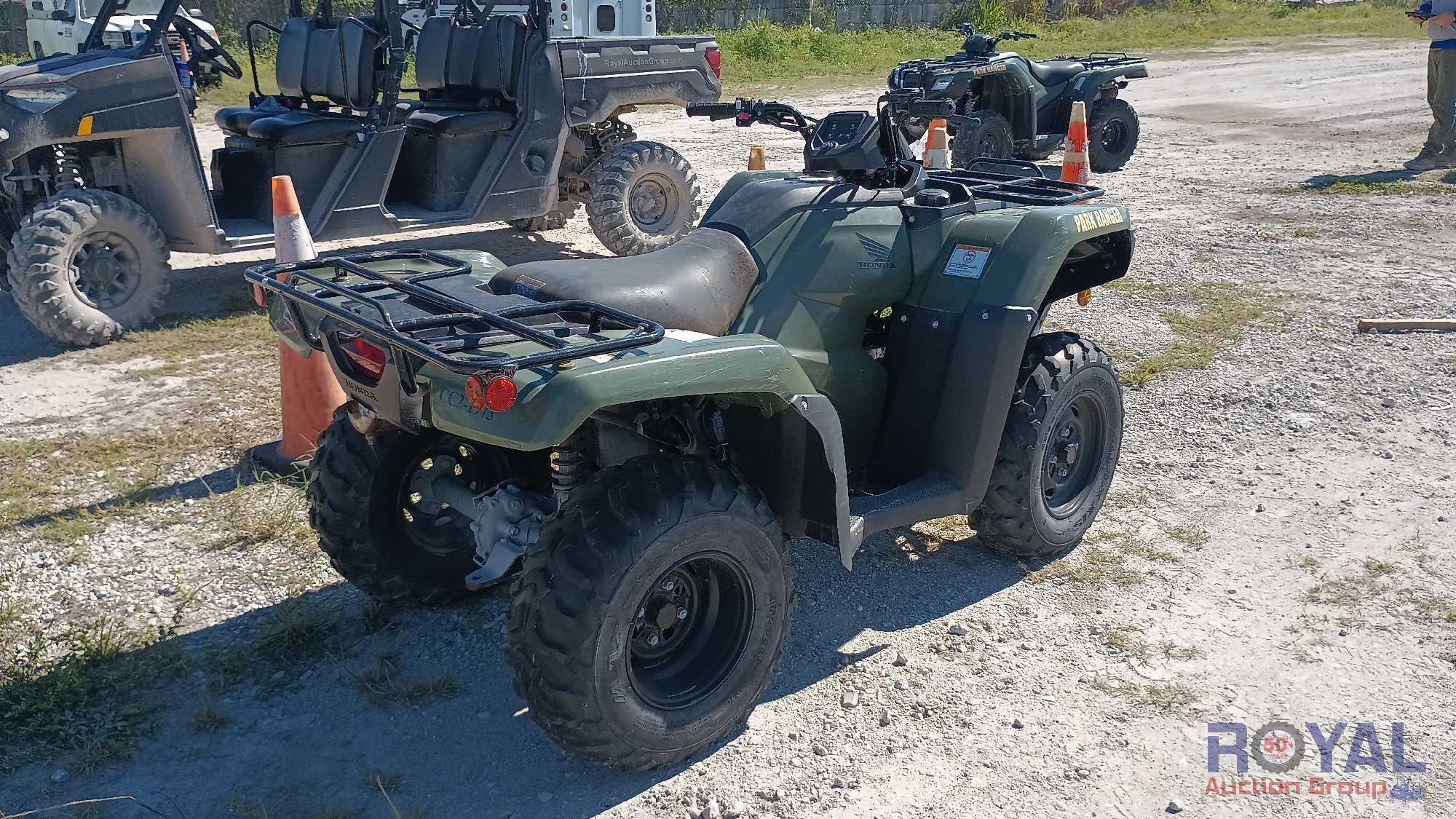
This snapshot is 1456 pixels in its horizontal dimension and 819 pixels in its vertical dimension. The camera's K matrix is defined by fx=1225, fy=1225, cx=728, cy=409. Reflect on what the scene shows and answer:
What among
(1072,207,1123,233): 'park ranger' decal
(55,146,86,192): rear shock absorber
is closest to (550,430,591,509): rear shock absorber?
(1072,207,1123,233): 'park ranger' decal

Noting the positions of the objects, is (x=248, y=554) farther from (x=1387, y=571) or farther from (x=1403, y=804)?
(x=1387, y=571)

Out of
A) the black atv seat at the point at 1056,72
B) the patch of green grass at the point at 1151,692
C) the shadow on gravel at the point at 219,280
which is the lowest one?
the patch of green grass at the point at 1151,692

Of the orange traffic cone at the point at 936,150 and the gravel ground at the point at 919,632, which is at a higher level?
the orange traffic cone at the point at 936,150

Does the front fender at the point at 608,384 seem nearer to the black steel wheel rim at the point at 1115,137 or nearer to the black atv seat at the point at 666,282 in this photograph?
the black atv seat at the point at 666,282

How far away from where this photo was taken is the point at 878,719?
3.47 metres

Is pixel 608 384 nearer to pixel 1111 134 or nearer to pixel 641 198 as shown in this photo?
pixel 641 198

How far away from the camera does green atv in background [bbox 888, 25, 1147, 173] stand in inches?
469

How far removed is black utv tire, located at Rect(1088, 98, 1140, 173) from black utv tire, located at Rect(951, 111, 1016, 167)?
3.11 feet

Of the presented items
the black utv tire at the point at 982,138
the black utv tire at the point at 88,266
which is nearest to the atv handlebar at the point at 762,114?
the black utv tire at the point at 88,266

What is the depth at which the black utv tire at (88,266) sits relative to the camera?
267 inches

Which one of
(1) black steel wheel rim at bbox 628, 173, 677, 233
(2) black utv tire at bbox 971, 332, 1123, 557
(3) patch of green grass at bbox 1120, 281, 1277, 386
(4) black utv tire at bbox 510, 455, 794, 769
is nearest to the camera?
(4) black utv tire at bbox 510, 455, 794, 769

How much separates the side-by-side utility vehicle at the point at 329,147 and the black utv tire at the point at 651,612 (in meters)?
5.21

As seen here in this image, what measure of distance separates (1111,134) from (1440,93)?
3.22 metres

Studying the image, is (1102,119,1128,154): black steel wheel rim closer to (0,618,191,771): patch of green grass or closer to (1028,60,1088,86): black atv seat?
(1028,60,1088,86): black atv seat
